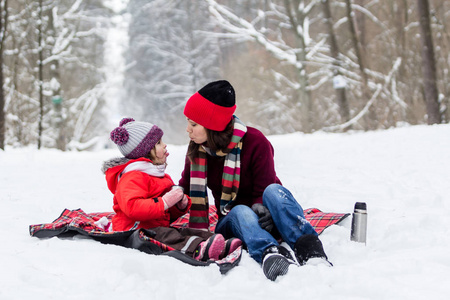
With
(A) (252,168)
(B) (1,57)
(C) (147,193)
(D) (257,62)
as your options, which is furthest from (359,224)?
(D) (257,62)

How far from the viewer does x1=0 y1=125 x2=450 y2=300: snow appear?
1.91 meters

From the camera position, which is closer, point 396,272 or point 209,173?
point 396,272

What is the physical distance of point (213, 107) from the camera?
2.78 meters

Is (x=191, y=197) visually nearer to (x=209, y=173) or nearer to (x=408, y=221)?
(x=209, y=173)

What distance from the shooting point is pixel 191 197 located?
116 inches

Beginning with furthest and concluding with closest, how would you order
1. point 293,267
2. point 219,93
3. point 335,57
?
point 335,57
point 219,93
point 293,267

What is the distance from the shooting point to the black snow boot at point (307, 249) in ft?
7.77

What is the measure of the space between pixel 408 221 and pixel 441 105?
7.80m

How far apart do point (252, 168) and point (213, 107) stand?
48 cm

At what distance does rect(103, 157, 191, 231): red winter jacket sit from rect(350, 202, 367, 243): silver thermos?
44.1 inches

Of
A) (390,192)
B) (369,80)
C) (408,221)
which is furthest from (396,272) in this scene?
(369,80)

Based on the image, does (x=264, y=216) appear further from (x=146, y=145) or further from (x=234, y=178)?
(x=146, y=145)

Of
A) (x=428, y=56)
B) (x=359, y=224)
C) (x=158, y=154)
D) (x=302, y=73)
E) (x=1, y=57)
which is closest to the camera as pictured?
(x=359, y=224)

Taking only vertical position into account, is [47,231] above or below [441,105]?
below
